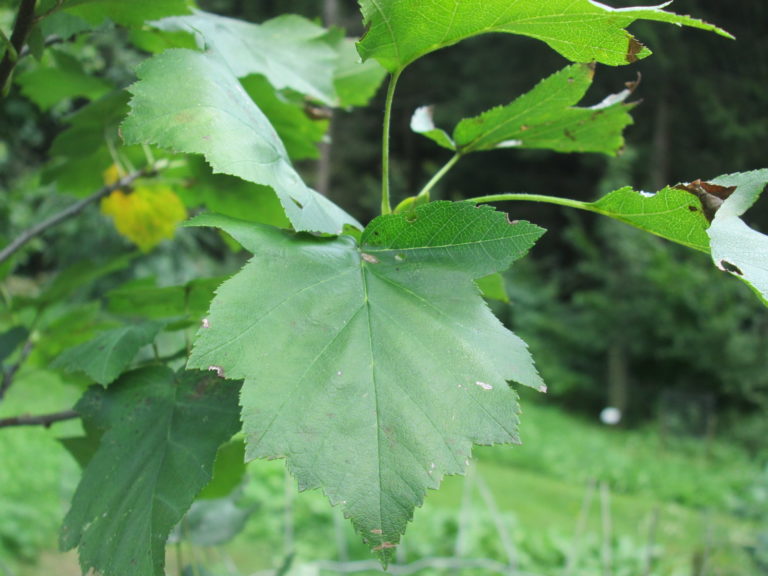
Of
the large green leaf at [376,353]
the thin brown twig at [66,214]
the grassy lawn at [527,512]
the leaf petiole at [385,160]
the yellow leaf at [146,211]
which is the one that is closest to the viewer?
the large green leaf at [376,353]

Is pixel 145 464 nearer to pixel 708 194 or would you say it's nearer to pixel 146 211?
pixel 708 194

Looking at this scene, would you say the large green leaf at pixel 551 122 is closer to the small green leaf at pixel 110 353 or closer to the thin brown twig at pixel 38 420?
the small green leaf at pixel 110 353

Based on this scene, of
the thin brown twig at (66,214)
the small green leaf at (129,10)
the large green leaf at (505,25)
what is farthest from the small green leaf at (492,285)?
the thin brown twig at (66,214)

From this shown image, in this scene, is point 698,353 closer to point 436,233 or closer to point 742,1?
point 742,1

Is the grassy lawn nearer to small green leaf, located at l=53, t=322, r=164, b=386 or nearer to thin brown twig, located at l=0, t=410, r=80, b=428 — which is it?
thin brown twig, located at l=0, t=410, r=80, b=428

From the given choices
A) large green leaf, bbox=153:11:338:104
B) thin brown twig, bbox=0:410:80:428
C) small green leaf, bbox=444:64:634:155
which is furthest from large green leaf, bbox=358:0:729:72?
thin brown twig, bbox=0:410:80:428

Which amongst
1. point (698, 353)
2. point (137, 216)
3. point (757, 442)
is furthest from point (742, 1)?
point (137, 216)

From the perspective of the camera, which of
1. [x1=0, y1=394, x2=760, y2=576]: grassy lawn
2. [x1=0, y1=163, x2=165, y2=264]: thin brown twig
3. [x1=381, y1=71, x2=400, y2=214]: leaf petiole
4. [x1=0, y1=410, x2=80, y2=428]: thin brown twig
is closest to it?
[x1=381, y1=71, x2=400, y2=214]: leaf petiole
